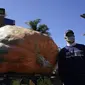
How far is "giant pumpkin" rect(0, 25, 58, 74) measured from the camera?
15.4 ft

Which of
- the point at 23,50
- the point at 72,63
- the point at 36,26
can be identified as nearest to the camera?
the point at 23,50

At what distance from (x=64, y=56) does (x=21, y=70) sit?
1090 mm

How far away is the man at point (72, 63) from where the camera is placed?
564 centimetres

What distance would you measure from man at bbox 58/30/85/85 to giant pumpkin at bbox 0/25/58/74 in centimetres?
33

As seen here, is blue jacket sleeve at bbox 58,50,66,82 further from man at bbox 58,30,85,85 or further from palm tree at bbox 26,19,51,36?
palm tree at bbox 26,19,51,36

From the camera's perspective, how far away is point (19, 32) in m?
5.11

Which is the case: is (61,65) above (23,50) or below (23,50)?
below

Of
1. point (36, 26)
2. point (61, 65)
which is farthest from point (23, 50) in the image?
point (36, 26)

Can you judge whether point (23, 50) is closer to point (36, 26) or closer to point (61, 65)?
point (61, 65)

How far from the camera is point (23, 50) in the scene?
4832 mm

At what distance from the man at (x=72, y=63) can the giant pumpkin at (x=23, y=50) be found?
1.09 feet

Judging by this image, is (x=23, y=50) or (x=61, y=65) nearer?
(x=23, y=50)

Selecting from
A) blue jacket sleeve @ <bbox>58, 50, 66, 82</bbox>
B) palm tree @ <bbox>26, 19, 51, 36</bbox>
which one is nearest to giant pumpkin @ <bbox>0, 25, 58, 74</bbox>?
blue jacket sleeve @ <bbox>58, 50, 66, 82</bbox>

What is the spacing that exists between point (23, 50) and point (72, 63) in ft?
3.76
